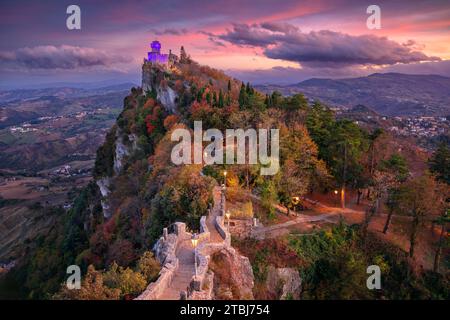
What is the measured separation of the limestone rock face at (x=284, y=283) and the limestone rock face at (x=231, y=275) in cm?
211

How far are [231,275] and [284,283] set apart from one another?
542 centimetres

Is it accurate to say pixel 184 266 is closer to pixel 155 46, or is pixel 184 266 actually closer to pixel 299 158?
pixel 299 158

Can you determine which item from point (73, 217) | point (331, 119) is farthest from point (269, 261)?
point (73, 217)

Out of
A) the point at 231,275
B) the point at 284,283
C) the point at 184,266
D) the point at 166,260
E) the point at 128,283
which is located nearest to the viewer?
the point at 128,283

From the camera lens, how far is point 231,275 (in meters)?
21.4

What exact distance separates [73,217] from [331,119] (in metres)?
58.0

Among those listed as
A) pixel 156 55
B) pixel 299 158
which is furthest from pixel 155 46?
pixel 299 158

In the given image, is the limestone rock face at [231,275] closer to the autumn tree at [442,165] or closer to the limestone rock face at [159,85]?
Answer: the autumn tree at [442,165]

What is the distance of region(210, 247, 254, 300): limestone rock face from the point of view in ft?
66.1

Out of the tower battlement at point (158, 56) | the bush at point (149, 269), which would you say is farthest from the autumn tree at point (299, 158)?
the tower battlement at point (158, 56)

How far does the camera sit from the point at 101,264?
39.9m

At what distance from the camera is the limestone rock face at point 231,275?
20.1 m

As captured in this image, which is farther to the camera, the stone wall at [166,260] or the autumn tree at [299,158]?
the autumn tree at [299,158]

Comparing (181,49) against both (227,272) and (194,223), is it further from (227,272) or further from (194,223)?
(227,272)
